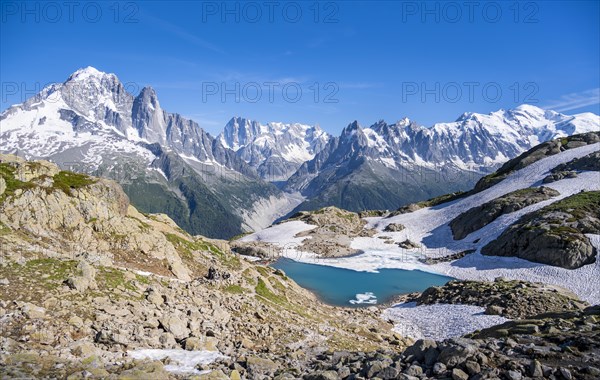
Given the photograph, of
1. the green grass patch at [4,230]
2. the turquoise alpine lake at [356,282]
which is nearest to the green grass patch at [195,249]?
the green grass patch at [4,230]

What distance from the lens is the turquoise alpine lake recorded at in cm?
6366

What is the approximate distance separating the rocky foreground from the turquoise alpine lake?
23193mm

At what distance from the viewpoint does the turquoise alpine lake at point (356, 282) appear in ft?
209

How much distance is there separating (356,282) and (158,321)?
195 ft

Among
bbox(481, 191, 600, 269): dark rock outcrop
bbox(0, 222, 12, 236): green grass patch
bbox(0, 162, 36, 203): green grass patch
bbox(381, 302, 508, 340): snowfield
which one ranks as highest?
bbox(0, 162, 36, 203): green grass patch

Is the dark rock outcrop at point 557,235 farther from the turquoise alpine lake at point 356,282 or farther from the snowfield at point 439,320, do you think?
the snowfield at point 439,320

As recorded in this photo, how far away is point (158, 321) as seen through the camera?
20703mm

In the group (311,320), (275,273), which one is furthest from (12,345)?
(275,273)

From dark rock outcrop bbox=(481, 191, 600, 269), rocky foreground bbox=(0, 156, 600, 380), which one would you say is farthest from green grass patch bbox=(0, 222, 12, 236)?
dark rock outcrop bbox=(481, 191, 600, 269)

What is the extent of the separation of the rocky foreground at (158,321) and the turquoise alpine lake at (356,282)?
23.2 meters

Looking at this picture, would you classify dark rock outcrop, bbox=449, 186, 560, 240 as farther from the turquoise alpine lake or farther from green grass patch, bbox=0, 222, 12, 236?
green grass patch, bbox=0, 222, 12, 236

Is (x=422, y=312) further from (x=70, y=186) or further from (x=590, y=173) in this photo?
(x=590, y=173)

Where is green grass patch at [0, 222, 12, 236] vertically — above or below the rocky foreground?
above

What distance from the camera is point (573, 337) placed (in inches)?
706
